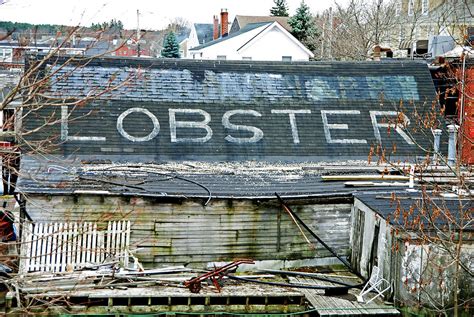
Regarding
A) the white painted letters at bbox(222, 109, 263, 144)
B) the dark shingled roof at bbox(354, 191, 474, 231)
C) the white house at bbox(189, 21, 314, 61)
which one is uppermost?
the white house at bbox(189, 21, 314, 61)

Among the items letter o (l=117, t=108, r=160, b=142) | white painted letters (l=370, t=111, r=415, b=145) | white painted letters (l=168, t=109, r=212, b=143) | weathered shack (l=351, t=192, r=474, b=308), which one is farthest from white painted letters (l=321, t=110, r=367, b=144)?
weathered shack (l=351, t=192, r=474, b=308)

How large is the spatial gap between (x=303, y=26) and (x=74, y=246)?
43739mm

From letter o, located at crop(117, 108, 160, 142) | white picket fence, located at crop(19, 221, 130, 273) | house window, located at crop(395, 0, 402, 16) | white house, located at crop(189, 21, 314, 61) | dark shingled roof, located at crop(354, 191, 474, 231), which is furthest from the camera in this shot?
house window, located at crop(395, 0, 402, 16)

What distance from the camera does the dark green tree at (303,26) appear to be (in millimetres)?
55406

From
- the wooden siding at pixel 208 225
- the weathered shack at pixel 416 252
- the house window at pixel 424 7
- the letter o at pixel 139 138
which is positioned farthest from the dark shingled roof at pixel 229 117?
the house window at pixel 424 7

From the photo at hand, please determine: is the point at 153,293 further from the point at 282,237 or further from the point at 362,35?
the point at 362,35

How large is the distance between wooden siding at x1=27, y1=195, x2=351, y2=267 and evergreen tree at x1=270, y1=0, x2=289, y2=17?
5639cm

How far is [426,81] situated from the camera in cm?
2508

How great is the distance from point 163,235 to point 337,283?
176 inches

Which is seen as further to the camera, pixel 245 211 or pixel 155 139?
pixel 155 139

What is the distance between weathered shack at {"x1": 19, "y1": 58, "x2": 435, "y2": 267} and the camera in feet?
53.6

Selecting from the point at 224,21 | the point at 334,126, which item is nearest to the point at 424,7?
the point at 224,21

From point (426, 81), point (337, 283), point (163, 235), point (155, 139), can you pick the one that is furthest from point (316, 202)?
point (426, 81)

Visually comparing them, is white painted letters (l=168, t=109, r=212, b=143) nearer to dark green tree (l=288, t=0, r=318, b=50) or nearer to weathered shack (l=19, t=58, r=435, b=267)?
weathered shack (l=19, t=58, r=435, b=267)
